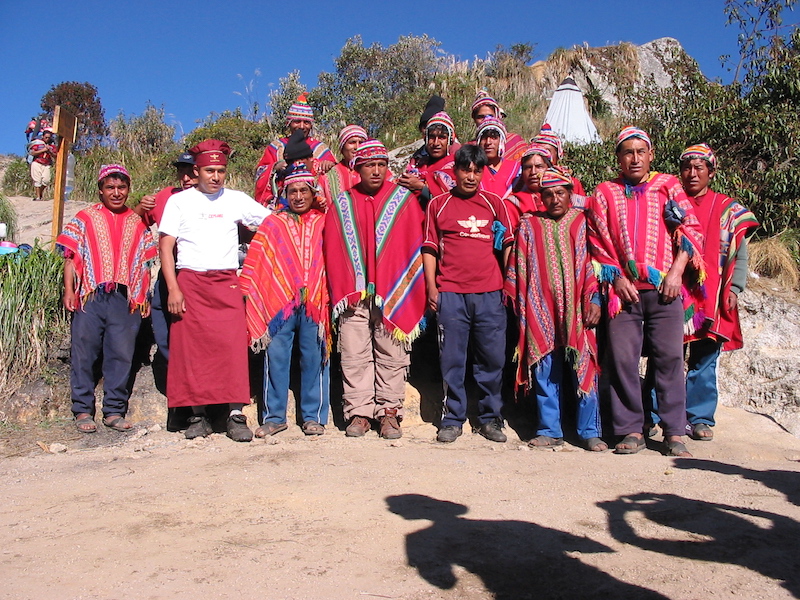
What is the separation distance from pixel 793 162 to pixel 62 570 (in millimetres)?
7725

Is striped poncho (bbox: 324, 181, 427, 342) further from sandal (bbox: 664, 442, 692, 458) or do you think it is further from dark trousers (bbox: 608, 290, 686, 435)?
sandal (bbox: 664, 442, 692, 458)

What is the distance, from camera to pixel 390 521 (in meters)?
3.80

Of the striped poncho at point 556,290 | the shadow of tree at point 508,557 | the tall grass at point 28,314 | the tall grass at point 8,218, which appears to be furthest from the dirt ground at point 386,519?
the tall grass at point 8,218

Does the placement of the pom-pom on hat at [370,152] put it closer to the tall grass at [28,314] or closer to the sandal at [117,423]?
the sandal at [117,423]

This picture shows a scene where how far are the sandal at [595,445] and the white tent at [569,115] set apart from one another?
8.44 meters

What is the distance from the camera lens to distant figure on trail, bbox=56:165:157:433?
5664 millimetres

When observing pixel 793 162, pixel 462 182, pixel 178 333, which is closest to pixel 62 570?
pixel 178 333

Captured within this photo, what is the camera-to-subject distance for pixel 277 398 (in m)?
5.59

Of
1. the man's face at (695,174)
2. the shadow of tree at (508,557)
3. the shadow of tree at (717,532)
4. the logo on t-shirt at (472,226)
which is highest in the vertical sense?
the man's face at (695,174)

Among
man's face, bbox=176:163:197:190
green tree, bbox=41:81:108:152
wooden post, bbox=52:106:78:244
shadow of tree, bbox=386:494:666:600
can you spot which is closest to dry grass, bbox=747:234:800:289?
shadow of tree, bbox=386:494:666:600

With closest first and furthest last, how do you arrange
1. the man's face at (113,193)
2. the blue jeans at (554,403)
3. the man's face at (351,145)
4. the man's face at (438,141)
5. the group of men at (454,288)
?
the group of men at (454,288), the blue jeans at (554,403), the man's face at (113,193), the man's face at (438,141), the man's face at (351,145)

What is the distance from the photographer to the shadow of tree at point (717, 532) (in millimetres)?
3340

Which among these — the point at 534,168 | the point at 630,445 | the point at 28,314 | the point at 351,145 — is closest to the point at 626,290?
the point at 630,445

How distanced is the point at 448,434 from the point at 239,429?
4.90 feet
